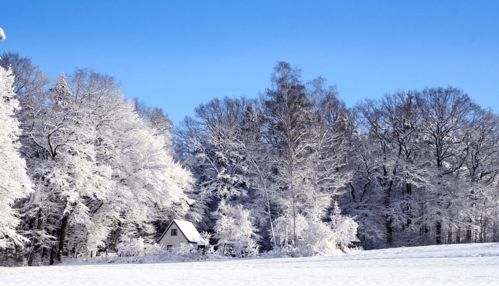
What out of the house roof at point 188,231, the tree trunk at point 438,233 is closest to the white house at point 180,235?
the house roof at point 188,231

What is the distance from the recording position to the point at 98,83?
113ft

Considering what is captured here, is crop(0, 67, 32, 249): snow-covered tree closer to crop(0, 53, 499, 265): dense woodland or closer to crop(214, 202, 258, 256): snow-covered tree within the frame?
crop(0, 53, 499, 265): dense woodland

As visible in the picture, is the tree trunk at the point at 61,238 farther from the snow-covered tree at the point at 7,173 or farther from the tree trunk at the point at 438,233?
the tree trunk at the point at 438,233

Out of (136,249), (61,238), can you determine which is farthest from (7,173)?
(136,249)

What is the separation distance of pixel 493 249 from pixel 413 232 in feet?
48.9

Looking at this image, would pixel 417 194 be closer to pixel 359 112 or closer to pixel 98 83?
pixel 359 112

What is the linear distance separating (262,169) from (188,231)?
343 inches

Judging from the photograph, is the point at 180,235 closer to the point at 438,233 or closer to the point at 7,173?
the point at 438,233

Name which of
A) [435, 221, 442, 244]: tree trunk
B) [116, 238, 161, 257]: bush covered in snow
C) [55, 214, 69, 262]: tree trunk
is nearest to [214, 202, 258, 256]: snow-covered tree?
[116, 238, 161, 257]: bush covered in snow

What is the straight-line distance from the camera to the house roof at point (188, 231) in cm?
4366

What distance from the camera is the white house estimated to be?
1708 inches

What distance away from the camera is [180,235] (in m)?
43.8

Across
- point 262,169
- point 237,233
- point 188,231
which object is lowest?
point 188,231

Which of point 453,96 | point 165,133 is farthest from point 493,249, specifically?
point 165,133
